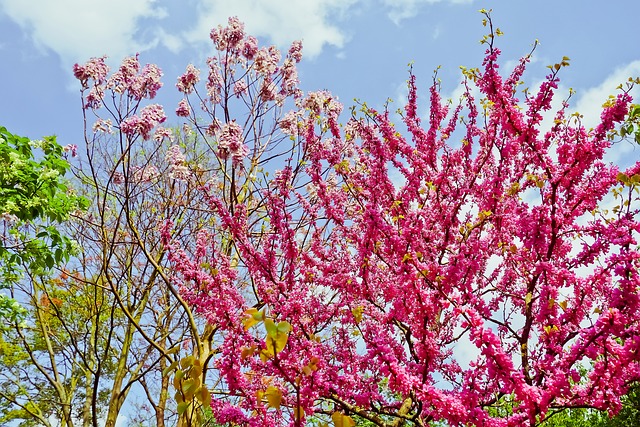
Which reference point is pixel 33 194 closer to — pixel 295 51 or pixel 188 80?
pixel 188 80

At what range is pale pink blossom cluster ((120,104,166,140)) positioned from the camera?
5.25 meters

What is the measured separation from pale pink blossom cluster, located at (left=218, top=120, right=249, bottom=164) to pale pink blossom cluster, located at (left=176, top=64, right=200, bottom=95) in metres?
1.89

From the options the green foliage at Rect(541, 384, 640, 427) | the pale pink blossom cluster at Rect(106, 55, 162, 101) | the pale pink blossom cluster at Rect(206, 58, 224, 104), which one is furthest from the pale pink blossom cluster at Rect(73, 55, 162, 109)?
the green foliage at Rect(541, 384, 640, 427)

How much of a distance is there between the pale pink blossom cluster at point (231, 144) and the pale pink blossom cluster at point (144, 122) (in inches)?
26.5

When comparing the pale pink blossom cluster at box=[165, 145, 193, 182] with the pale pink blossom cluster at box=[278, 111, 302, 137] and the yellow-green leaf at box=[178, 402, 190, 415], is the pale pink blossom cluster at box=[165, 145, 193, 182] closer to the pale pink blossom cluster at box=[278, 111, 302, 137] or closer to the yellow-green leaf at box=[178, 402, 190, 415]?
the pale pink blossom cluster at box=[278, 111, 302, 137]

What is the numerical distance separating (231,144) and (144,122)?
2.95 feet

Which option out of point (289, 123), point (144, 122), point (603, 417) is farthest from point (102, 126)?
point (603, 417)

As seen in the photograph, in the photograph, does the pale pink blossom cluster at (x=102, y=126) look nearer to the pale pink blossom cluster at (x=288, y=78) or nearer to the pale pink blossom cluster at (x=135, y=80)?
the pale pink blossom cluster at (x=135, y=80)

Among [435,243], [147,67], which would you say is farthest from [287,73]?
[435,243]

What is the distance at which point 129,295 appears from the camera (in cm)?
912

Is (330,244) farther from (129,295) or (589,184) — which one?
(129,295)

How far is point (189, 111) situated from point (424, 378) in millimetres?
4670

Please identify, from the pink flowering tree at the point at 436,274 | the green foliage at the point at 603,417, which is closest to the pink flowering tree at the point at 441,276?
the pink flowering tree at the point at 436,274

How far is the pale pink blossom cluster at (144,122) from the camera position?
5254 mm
